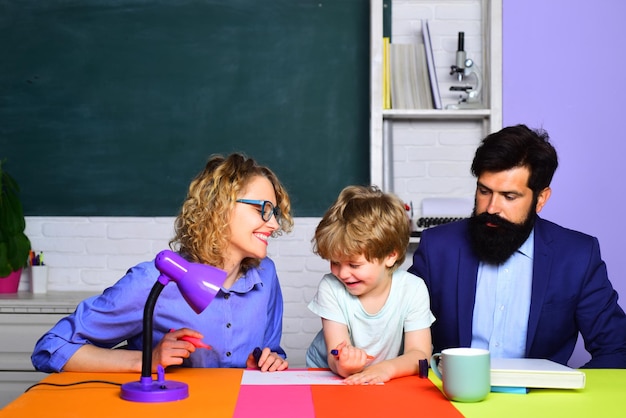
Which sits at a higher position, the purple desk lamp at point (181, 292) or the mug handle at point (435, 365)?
the purple desk lamp at point (181, 292)

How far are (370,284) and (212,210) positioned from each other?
18.2 inches

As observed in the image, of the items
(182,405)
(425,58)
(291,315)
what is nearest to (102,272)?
(291,315)

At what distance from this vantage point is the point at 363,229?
7.02 feet

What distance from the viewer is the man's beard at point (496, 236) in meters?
2.47

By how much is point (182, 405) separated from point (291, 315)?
7.40 feet

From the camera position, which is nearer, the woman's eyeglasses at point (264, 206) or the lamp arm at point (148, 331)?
the lamp arm at point (148, 331)

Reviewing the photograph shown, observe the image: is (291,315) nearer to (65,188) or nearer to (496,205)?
(65,188)

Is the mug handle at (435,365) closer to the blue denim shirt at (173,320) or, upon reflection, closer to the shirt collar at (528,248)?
the blue denim shirt at (173,320)

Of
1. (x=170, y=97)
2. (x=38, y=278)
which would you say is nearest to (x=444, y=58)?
(x=170, y=97)

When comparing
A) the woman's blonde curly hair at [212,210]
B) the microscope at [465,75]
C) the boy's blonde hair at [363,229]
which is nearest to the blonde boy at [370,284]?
the boy's blonde hair at [363,229]

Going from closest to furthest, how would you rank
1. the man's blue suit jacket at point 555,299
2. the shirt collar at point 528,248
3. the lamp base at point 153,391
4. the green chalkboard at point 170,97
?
the lamp base at point 153,391, the man's blue suit jacket at point 555,299, the shirt collar at point 528,248, the green chalkboard at point 170,97

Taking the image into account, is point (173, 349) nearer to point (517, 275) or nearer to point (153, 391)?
point (153, 391)

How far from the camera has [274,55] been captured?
389 centimetres

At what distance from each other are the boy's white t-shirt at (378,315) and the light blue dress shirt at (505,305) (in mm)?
352
